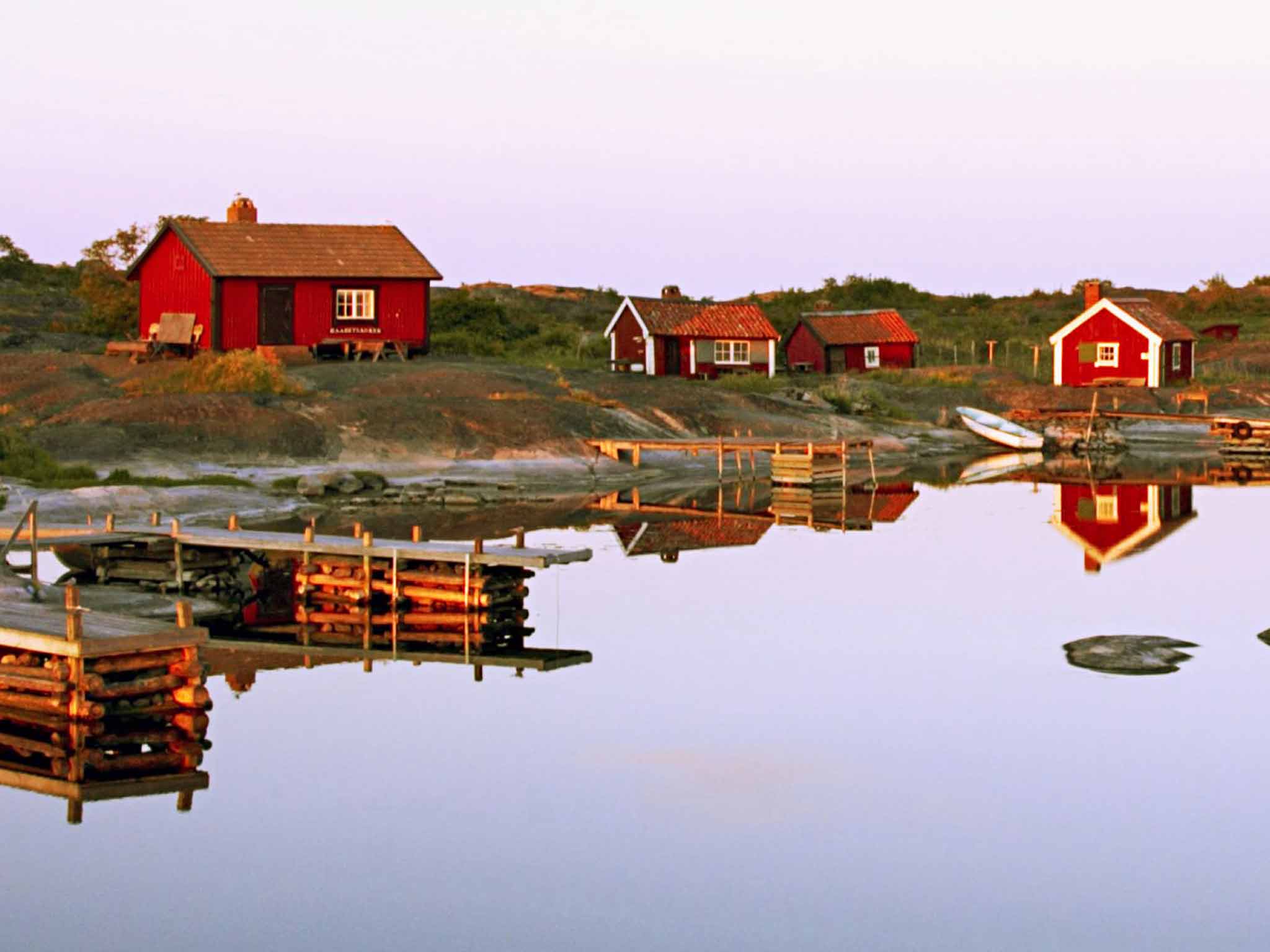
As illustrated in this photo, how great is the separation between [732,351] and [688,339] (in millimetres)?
2312

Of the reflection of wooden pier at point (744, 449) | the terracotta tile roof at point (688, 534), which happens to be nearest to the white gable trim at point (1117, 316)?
the reflection of wooden pier at point (744, 449)

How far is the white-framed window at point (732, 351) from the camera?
7756 centimetres

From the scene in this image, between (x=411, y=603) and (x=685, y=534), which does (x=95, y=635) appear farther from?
(x=685, y=534)

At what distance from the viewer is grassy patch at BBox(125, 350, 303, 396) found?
2120 inches

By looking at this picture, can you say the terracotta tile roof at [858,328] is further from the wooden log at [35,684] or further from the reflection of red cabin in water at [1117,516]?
the wooden log at [35,684]

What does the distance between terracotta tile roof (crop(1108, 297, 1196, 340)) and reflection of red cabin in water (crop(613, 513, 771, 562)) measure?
37.1 meters

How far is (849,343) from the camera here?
8219 centimetres

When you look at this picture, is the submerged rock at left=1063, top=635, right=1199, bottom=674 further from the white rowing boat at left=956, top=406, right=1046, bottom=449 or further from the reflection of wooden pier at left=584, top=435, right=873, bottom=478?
the white rowing boat at left=956, top=406, right=1046, bottom=449

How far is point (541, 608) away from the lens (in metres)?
30.9

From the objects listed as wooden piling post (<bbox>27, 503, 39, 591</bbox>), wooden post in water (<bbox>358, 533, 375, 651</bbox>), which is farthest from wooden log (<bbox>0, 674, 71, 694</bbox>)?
wooden post in water (<bbox>358, 533, 375, 651</bbox>)

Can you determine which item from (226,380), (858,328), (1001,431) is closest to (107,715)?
(226,380)

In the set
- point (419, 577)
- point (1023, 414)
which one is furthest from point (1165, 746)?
point (1023, 414)

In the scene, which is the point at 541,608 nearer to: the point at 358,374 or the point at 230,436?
the point at 230,436

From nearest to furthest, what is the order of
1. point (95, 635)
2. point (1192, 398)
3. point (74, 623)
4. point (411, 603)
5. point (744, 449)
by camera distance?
point (74, 623)
point (95, 635)
point (411, 603)
point (744, 449)
point (1192, 398)
